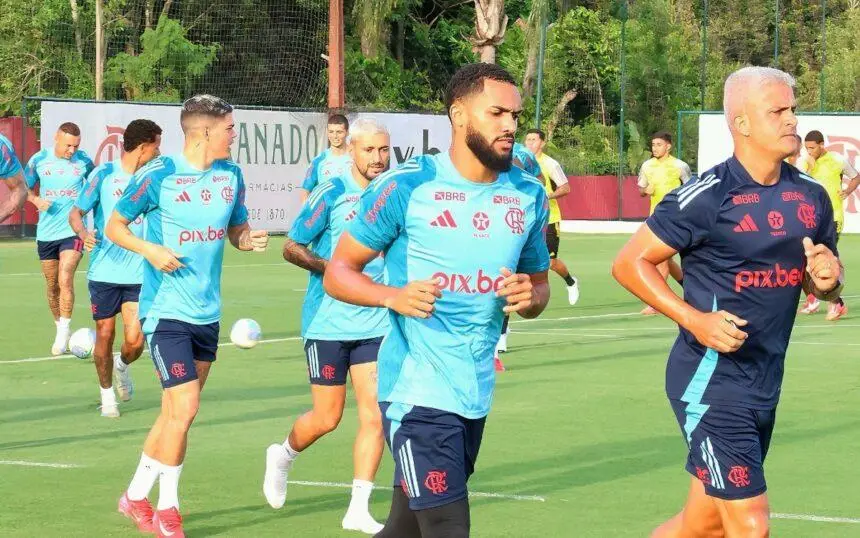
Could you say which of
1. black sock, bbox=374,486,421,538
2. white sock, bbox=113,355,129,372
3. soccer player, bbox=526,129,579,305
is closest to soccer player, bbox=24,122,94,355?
white sock, bbox=113,355,129,372

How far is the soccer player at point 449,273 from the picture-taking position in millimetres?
5895

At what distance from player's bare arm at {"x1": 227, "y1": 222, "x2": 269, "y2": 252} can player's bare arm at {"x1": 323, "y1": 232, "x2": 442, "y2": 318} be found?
2.57 meters

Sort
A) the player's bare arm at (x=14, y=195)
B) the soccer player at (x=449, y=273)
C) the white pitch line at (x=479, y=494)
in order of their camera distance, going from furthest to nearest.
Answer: the player's bare arm at (x=14, y=195)
the white pitch line at (x=479, y=494)
the soccer player at (x=449, y=273)

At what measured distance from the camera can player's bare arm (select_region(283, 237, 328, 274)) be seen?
28.5ft

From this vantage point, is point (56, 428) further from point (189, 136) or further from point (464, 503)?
point (464, 503)

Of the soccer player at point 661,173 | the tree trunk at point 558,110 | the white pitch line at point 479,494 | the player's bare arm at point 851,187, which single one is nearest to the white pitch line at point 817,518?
the white pitch line at point 479,494

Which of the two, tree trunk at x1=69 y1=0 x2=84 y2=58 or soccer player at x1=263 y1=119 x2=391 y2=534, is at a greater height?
tree trunk at x1=69 y1=0 x2=84 y2=58

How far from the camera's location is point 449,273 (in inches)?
235

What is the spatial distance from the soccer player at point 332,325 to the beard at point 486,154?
7.98 ft

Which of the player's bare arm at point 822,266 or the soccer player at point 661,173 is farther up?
the player's bare arm at point 822,266

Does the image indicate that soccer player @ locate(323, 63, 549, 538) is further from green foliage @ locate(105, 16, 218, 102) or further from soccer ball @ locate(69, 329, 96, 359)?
green foliage @ locate(105, 16, 218, 102)

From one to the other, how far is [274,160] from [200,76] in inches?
424

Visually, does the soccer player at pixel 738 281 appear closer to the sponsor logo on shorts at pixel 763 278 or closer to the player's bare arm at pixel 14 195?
the sponsor logo on shorts at pixel 763 278

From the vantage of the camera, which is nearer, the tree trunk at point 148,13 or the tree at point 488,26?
the tree at point 488,26
